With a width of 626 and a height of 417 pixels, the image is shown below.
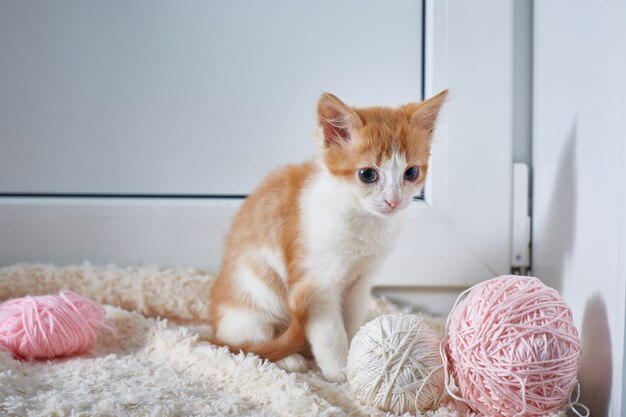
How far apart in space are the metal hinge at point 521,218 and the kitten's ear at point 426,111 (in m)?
0.39

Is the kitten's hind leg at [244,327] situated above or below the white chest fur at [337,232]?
below

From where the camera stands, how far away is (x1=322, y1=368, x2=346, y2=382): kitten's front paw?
3.63 feet

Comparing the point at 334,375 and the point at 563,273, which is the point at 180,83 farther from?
the point at 563,273

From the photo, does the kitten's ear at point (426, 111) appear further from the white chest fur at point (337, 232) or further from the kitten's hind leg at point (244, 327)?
the kitten's hind leg at point (244, 327)

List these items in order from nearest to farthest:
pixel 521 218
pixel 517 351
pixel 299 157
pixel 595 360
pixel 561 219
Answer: pixel 517 351 → pixel 595 360 → pixel 561 219 → pixel 521 218 → pixel 299 157

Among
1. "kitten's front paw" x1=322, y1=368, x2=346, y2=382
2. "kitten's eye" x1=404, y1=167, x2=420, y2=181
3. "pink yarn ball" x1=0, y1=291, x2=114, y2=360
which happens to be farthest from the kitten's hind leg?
"kitten's eye" x1=404, y1=167, x2=420, y2=181

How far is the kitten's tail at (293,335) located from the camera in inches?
43.9

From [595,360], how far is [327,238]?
490mm

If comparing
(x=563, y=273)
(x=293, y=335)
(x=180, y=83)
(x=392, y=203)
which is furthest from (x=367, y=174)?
(x=180, y=83)

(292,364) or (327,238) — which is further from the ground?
(327,238)

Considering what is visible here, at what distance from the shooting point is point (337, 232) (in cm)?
112

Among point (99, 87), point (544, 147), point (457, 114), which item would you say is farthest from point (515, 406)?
point (99, 87)

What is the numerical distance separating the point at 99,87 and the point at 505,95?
1.00m

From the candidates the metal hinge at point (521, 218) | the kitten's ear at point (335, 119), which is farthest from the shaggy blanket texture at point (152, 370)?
the kitten's ear at point (335, 119)
